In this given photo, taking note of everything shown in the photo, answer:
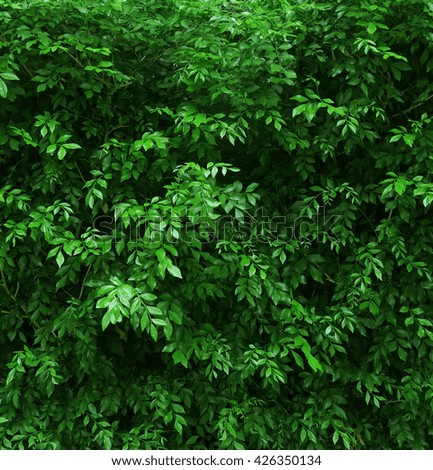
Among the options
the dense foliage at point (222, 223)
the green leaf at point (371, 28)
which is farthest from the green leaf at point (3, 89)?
the green leaf at point (371, 28)

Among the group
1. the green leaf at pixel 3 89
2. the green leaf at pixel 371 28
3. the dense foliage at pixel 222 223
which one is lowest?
the dense foliage at pixel 222 223

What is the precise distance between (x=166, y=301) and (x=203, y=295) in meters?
0.19

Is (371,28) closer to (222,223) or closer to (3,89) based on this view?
(222,223)

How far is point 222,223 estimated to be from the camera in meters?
3.14

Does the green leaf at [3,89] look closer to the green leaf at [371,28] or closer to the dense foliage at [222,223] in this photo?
the dense foliage at [222,223]

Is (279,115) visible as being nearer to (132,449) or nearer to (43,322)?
(43,322)

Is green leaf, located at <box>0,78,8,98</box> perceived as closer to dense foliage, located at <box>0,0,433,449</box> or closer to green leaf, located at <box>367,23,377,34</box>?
dense foliage, located at <box>0,0,433,449</box>

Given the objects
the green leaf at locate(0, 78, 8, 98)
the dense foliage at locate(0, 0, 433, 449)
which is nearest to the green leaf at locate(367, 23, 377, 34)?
the dense foliage at locate(0, 0, 433, 449)

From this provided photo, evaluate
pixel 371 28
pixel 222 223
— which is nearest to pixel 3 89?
pixel 222 223

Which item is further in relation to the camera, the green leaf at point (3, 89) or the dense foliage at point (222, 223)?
the dense foliage at point (222, 223)

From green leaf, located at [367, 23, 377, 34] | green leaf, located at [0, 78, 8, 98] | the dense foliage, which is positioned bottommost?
the dense foliage

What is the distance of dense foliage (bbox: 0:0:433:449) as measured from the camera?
118 inches

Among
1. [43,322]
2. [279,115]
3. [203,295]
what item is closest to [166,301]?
[203,295]

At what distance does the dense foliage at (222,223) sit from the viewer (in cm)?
301
